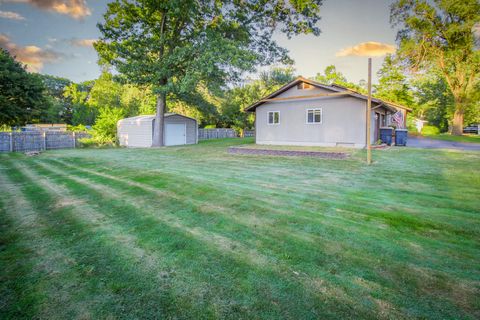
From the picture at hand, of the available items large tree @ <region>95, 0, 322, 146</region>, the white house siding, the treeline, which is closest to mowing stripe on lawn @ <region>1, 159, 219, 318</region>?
large tree @ <region>95, 0, 322, 146</region>

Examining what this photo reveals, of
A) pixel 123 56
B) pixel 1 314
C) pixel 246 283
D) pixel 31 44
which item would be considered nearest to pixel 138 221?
pixel 1 314

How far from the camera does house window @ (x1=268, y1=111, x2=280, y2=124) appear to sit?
A: 706 inches

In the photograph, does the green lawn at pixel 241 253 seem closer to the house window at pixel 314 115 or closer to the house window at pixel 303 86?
the house window at pixel 314 115

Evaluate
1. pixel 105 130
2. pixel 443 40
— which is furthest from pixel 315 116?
pixel 443 40

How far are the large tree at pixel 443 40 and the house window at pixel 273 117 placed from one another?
2014 cm

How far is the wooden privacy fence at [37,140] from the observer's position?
625 inches

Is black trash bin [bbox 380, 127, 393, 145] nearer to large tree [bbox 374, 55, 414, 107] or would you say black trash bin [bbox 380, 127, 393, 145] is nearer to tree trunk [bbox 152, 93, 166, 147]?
tree trunk [bbox 152, 93, 166, 147]

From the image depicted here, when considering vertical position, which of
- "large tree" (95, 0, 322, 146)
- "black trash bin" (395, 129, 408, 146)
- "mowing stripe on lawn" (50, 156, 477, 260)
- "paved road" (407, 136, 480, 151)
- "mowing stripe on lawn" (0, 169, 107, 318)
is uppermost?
"large tree" (95, 0, 322, 146)

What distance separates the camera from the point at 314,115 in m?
16.2

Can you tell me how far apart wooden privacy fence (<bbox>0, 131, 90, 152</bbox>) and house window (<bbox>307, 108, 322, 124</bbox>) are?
59.6 feet

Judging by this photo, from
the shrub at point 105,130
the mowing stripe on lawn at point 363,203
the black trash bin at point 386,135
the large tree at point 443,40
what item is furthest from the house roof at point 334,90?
the large tree at point 443,40

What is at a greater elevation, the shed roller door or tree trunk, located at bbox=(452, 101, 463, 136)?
tree trunk, located at bbox=(452, 101, 463, 136)

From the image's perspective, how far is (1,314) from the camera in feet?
5.79

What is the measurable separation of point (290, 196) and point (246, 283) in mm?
2865
